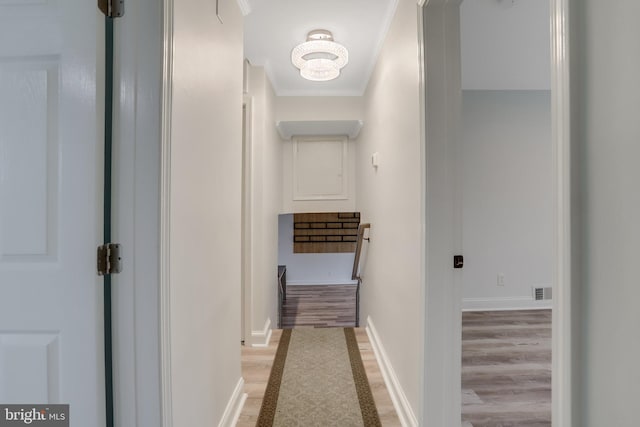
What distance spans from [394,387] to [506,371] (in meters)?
1.09

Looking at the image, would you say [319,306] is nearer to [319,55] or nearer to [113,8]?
[319,55]

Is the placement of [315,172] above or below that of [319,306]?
above

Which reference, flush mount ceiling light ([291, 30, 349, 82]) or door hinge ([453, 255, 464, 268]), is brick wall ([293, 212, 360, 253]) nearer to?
flush mount ceiling light ([291, 30, 349, 82])

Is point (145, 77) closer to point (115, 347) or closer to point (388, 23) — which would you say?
point (115, 347)

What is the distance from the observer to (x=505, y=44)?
2.84 metres

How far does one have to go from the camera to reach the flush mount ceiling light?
2.27 meters

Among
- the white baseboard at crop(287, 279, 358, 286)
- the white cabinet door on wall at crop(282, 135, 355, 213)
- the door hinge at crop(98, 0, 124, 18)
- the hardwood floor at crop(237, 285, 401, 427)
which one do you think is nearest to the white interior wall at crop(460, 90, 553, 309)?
the white cabinet door on wall at crop(282, 135, 355, 213)

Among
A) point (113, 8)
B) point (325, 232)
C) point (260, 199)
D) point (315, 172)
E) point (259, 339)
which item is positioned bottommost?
point (259, 339)

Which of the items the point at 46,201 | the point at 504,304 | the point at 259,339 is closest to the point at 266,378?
the point at 259,339

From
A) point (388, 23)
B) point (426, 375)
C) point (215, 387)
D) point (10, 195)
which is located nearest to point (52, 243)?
point (10, 195)

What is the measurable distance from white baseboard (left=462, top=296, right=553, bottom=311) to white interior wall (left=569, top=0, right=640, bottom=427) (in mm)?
3757

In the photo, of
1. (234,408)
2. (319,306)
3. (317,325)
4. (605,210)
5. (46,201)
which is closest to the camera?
(605,210)

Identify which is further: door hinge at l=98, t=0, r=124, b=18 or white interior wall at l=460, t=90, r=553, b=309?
white interior wall at l=460, t=90, r=553, b=309

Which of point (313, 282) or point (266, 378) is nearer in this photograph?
point (266, 378)
